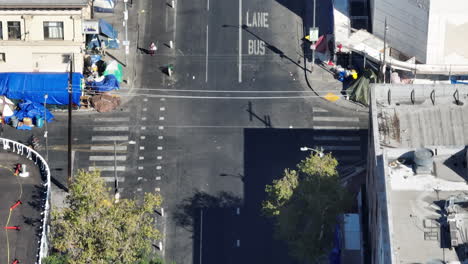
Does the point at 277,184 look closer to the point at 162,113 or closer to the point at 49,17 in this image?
the point at 162,113

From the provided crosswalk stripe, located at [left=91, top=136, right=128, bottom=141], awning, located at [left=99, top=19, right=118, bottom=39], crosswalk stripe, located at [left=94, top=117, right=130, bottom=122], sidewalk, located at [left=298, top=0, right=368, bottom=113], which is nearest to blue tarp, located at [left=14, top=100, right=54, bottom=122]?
crosswalk stripe, located at [left=94, top=117, right=130, bottom=122]

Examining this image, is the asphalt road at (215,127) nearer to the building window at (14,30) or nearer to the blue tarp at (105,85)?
the blue tarp at (105,85)

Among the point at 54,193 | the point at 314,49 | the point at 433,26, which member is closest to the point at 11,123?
the point at 54,193

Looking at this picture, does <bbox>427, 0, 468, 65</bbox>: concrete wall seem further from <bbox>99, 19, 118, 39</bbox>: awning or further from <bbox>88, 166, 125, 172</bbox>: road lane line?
<bbox>99, 19, 118, 39</bbox>: awning

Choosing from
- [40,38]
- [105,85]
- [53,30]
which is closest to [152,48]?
[105,85]

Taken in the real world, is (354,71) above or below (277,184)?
above

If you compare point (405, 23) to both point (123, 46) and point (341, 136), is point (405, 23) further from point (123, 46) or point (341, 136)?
point (123, 46)
